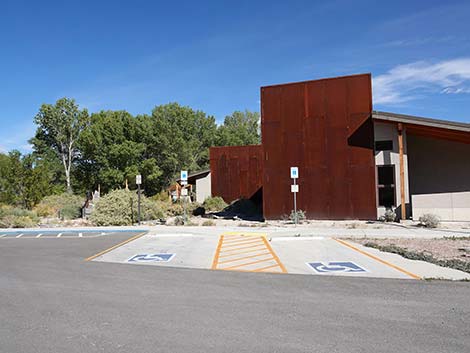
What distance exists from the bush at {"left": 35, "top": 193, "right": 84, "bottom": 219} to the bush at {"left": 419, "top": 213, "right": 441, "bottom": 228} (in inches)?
841

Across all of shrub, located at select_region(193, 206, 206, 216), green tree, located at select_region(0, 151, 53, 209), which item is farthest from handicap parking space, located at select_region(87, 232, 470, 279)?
green tree, located at select_region(0, 151, 53, 209)

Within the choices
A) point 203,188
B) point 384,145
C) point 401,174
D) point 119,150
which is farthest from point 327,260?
point 119,150

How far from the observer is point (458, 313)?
6039 mm

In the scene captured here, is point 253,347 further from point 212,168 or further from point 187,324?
point 212,168

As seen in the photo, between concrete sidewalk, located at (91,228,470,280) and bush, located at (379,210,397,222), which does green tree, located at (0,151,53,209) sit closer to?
concrete sidewalk, located at (91,228,470,280)

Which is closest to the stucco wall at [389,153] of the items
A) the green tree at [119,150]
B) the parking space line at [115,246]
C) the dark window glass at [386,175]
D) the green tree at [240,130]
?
the dark window glass at [386,175]

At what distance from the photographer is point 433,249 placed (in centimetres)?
1211

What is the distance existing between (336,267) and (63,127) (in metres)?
52.9

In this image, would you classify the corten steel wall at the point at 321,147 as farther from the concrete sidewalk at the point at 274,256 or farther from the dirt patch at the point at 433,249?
the dirt patch at the point at 433,249

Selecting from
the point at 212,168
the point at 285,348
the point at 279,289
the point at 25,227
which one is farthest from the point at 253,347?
the point at 212,168

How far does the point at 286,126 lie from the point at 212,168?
15.4 m

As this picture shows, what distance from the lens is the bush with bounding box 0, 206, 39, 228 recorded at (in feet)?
76.3

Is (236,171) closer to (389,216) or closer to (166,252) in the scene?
(389,216)

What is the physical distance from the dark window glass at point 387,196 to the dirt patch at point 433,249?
632 cm
